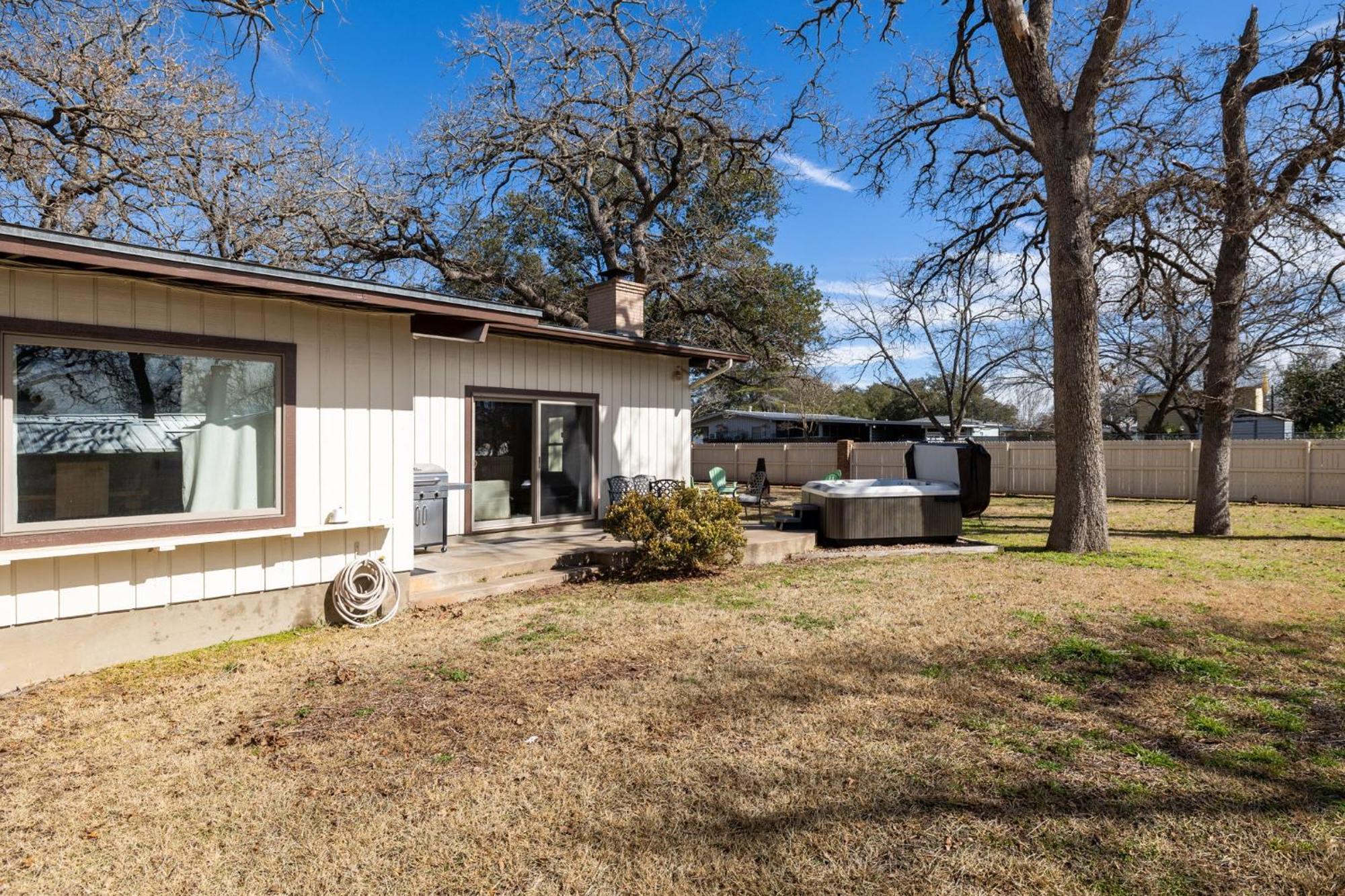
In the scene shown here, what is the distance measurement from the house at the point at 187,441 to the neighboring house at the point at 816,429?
2303 centimetres

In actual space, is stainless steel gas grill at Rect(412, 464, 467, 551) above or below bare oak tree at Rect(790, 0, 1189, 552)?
below

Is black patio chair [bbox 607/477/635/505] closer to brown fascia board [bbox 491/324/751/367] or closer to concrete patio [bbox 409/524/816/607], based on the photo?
concrete patio [bbox 409/524/816/607]

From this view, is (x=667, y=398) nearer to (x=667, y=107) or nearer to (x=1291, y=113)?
(x=667, y=107)

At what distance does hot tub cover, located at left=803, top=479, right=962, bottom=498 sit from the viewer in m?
8.85

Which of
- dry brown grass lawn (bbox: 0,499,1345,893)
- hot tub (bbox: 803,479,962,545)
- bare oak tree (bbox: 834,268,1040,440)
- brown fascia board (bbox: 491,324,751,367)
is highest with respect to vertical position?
bare oak tree (bbox: 834,268,1040,440)

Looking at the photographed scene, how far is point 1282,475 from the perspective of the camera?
15.0 metres

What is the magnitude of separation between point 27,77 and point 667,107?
32.7 ft

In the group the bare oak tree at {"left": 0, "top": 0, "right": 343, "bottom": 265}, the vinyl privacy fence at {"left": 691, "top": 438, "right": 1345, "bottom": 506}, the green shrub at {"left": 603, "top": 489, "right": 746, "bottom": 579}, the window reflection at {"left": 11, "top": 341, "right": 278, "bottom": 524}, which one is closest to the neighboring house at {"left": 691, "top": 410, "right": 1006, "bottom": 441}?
the vinyl privacy fence at {"left": 691, "top": 438, "right": 1345, "bottom": 506}

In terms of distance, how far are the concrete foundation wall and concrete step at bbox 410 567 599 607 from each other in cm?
83

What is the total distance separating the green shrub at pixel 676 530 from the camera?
678 cm

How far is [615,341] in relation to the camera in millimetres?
9055

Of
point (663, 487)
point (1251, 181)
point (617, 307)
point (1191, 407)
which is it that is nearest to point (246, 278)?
point (663, 487)

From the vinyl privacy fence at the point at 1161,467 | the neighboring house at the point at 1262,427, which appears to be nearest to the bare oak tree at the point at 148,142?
the vinyl privacy fence at the point at 1161,467

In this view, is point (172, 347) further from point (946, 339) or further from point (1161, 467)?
point (946, 339)
